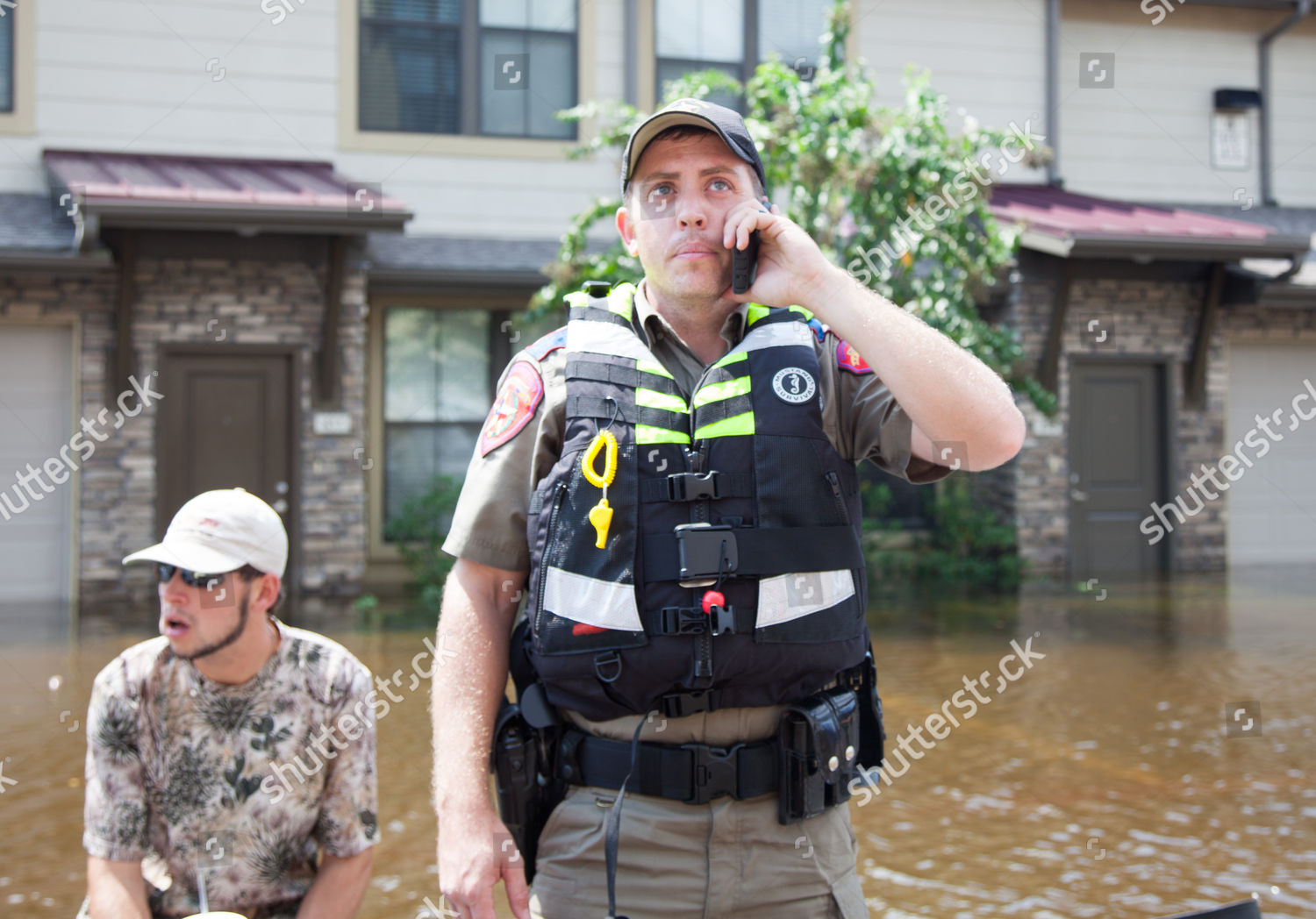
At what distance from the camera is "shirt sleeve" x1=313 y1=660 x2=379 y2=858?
111 inches

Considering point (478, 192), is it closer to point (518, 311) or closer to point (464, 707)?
point (518, 311)

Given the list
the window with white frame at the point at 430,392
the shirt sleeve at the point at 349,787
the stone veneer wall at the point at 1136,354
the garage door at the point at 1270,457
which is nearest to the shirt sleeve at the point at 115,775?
the shirt sleeve at the point at 349,787

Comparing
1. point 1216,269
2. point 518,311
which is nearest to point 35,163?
point 518,311

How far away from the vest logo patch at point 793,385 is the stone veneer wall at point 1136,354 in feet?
33.5

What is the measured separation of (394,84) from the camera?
11.3 meters

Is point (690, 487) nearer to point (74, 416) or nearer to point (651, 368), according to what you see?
point (651, 368)

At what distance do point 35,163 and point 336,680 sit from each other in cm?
941

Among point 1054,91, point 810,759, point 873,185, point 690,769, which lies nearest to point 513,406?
point 690,769

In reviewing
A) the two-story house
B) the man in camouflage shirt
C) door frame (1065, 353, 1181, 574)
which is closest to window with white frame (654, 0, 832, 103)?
the two-story house

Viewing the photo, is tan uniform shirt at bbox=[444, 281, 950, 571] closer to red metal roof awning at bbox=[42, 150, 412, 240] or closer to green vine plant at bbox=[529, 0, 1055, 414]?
green vine plant at bbox=[529, 0, 1055, 414]

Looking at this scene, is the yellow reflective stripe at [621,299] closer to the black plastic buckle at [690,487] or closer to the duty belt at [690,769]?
the black plastic buckle at [690,487]

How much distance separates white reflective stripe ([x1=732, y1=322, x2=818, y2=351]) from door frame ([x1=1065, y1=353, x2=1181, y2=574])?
35.1 ft

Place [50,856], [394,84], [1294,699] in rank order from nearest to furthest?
[50,856], [1294,699], [394,84]

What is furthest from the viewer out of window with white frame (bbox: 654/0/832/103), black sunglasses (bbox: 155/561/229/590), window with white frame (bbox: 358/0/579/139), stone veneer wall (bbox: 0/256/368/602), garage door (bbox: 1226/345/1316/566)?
garage door (bbox: 1226/345/1316/566)
